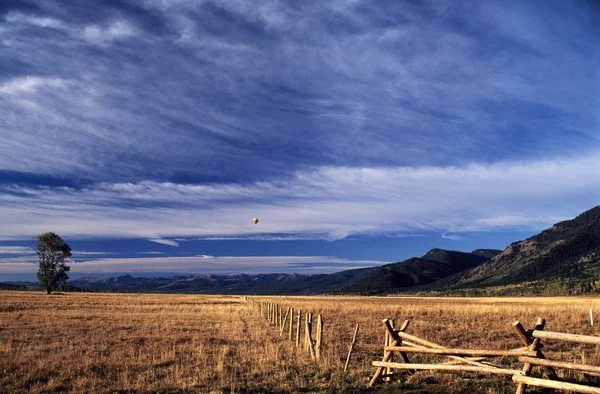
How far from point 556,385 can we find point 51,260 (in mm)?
94226

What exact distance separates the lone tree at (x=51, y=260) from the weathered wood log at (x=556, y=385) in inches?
3559

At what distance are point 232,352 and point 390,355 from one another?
7526mm

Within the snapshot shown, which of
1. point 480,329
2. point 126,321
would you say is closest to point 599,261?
point 480,329

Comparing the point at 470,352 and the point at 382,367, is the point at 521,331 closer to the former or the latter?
the point at 470,352

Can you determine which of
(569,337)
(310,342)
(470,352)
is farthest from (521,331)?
(310,342)

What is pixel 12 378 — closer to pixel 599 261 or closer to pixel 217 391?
pixel 217 391

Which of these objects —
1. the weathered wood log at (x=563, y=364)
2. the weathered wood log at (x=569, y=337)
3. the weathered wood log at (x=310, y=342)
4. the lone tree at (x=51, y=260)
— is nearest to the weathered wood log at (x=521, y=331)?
the weathered wood log at (x=569, y=337)

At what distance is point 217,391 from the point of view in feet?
35.3

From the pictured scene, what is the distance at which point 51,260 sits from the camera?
84.0 m

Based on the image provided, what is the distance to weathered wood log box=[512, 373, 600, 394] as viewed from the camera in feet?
25.6

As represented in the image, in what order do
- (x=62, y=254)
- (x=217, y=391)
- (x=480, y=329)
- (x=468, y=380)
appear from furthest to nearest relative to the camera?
(x=62, y=254), (x=480, y=329), (x=468, y=380), (x=217, y=391)

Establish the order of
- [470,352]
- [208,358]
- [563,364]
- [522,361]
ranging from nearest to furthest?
[563,364]
[522,361]
[470,352]
[208,358]

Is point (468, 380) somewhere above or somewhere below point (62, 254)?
below

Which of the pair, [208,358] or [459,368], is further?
[208,358]
